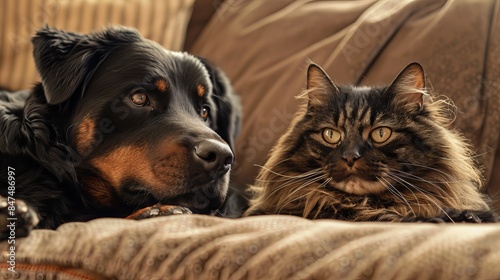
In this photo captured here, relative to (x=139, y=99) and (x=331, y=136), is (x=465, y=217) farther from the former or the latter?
(x=139, y=99)

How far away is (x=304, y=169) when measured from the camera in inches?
64.4

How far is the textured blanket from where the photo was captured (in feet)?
3.01

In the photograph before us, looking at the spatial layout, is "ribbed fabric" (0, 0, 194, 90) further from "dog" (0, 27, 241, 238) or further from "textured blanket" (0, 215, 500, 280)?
"textured blanket" (0, 215, 500, 280)

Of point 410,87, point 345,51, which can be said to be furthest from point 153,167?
point 345,51

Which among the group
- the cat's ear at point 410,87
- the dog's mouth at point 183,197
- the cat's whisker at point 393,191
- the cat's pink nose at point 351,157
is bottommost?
the dog's mouth at point 183,197

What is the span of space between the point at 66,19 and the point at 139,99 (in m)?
1.10

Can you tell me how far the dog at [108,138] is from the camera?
154 centimetres

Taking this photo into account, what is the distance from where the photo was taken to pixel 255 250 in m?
1.03

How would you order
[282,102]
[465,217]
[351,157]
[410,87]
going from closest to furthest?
1. [465,217]
2. [351,157]
3. [410,87]
4. [282,102]

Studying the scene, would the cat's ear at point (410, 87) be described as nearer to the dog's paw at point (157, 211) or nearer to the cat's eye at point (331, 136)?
the cat's eye at point (331, 136)

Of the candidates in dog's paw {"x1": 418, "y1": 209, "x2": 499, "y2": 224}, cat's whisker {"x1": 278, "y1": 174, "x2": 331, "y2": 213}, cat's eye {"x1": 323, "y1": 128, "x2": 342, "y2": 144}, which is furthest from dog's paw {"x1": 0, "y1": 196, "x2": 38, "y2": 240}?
dog's paw {"x1": 418, "y1": 209, "x2": 499, "y2": 224}

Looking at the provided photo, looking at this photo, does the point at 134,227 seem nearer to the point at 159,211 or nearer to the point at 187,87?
the point at 159,211

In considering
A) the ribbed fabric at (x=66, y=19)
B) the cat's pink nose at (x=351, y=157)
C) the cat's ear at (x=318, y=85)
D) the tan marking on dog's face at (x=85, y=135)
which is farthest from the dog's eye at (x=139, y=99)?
the ribbed fabric at (x=66, y=19)

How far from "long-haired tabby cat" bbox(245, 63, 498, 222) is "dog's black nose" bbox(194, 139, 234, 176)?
207 mm
